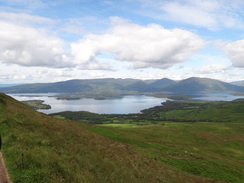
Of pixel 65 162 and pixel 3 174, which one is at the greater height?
pixel 3 174

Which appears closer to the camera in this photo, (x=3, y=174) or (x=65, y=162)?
(x=3, y=174)

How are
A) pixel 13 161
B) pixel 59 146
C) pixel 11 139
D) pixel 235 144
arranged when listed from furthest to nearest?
1. pixel 235 144
2. pixel 59 146
3. pixel 11 139
4. pixel 13 161

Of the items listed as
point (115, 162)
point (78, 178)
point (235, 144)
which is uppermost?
point (78, 178)

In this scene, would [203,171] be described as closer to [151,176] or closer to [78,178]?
[151,176]

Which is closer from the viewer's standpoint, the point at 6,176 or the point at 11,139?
the point at 6,176

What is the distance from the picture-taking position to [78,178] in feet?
53.1

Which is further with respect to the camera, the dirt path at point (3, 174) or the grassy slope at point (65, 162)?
the grassy slope at point (65, 162)

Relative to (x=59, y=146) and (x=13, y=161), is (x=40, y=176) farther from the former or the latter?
(x=59, y=146)

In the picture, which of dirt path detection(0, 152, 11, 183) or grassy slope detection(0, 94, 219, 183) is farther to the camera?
grassy slope detection(0, 94, 219, 183)

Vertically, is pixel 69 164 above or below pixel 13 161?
below

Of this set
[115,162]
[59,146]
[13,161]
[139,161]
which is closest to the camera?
[13,161]

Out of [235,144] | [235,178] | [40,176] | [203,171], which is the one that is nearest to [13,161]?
[40,176]

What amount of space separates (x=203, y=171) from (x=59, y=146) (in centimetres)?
2666

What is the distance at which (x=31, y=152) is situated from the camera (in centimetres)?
1744
